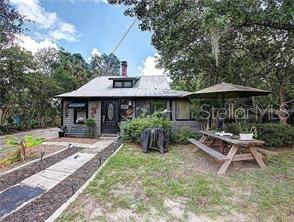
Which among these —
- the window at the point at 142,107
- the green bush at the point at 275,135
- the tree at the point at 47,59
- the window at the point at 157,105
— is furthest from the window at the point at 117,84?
the tree at the point at 47,59

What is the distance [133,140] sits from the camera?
934 cm

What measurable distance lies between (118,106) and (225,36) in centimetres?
656

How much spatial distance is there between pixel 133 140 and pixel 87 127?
4.42m

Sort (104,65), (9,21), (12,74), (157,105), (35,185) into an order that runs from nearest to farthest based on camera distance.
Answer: (35,185), (9,21), (157,105), (12,74), (104,65)

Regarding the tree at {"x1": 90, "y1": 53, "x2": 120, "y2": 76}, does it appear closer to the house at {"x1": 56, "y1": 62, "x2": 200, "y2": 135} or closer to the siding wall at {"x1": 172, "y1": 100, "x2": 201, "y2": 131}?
the house at {"x1": 56, "y1": 62, "x2": 200, "y2": 135}

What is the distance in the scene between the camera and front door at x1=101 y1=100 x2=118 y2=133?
12.9 m

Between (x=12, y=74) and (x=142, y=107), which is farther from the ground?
(x=12, y=74)

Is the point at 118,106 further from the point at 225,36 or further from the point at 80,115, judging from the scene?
the point at 225,36

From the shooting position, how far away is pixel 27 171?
5574 millimetres

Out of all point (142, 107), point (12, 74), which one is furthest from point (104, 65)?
point (142, 107)

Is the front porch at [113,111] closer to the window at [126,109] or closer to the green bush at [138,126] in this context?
the window at [126,109]

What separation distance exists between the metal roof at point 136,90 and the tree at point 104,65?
25.8 meters

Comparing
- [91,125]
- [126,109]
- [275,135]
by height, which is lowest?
[275,135]

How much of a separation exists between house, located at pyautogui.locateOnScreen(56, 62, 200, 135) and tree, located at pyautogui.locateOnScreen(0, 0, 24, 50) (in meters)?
3.88
